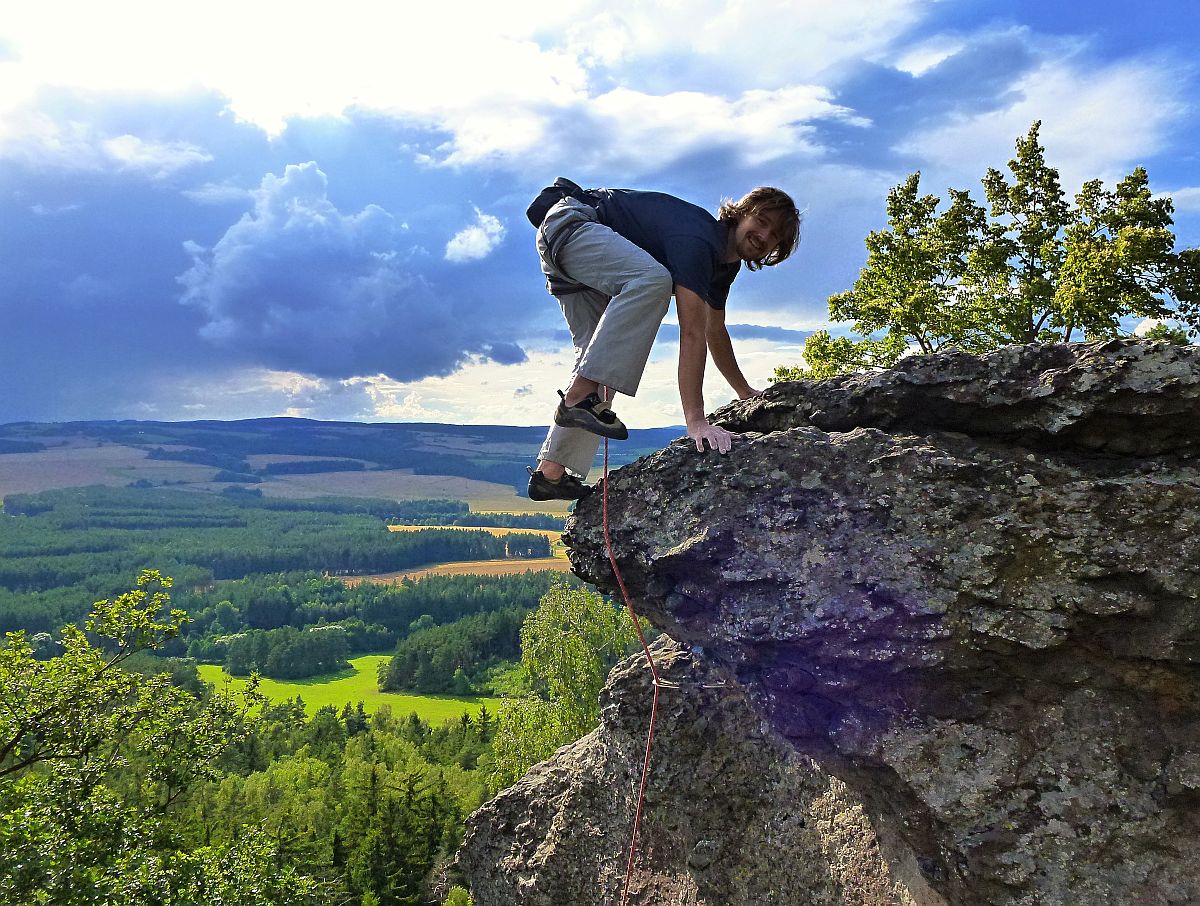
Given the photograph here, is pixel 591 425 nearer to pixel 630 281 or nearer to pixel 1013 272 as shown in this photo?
pixel 630 281

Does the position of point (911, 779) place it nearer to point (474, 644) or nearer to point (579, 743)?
point (579, 743)

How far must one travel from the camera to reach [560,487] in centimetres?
730

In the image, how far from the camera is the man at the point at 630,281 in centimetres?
653

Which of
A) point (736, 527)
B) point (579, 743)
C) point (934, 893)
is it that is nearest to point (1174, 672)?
point (934, 893)

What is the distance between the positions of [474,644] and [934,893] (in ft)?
427

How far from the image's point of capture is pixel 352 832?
147ft

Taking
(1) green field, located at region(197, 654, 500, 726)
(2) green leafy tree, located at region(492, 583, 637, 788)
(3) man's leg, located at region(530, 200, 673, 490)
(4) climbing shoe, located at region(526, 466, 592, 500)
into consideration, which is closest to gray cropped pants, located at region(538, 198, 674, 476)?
(3) man's leg, located at region(530, 200, 673, 490)

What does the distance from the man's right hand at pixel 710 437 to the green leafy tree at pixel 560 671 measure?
28.4 metres

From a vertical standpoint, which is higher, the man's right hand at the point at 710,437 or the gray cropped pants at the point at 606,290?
the gray cropped pants at the point at 606,290

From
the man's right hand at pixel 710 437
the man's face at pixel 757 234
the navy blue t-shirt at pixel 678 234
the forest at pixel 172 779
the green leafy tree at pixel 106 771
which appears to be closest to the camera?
the man's right hand at pixel 710 437

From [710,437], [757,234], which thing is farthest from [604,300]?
[710,437]

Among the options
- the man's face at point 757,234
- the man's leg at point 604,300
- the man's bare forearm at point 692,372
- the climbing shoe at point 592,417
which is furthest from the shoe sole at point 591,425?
the man's face at point 757,234

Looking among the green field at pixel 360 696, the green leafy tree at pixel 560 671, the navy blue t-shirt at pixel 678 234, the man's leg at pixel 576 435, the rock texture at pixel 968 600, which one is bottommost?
the green field at pixel 360 696

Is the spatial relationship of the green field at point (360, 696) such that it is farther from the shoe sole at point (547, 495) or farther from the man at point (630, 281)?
the man at point (630, 281)
